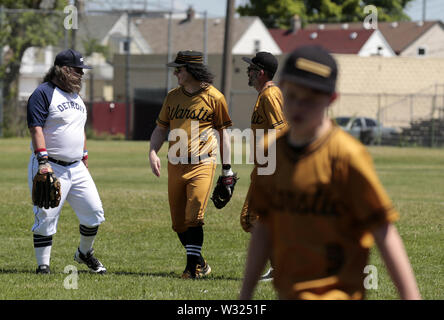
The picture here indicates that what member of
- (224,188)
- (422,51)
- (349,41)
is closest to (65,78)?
(224,188)

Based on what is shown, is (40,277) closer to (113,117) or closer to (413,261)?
(413,261)

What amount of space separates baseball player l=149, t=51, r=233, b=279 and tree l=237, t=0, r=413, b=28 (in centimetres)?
6799

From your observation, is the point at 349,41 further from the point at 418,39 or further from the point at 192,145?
the point at 192,145

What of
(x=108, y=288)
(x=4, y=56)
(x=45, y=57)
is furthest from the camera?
(x=45, y=57)

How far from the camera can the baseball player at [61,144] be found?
26.0ft

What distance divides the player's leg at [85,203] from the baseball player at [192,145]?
749mm

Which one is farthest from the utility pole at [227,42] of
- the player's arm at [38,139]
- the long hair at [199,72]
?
the player's arm at [38,139]

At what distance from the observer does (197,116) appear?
8.41 metres

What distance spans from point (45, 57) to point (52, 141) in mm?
41340

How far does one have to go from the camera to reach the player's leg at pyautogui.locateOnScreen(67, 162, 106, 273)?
321 inches

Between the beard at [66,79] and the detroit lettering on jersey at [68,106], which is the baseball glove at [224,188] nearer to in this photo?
the detroit lettering on jersey at [68,106]
